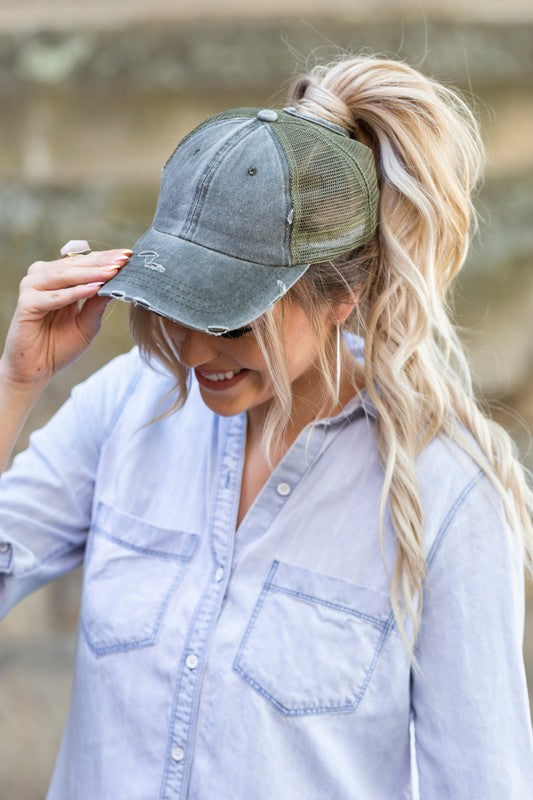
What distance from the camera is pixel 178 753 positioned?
1.12 meters

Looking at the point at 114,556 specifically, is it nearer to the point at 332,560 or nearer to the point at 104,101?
the point at 332,560

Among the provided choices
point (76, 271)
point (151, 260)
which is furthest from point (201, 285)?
point (76, 271)

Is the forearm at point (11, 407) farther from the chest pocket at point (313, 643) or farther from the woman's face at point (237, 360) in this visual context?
the chest pocket at point (313, 643)

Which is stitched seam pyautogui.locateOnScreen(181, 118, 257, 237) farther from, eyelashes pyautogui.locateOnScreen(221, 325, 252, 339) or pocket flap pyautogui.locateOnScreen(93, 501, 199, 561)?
pocket flap pyautogui.locateOnScreen(93, 501, 199, 561)

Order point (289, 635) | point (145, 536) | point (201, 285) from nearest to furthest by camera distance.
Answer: point (201, 285) < point (289, 635) < point (145, 536)

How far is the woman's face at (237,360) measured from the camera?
3.51ft

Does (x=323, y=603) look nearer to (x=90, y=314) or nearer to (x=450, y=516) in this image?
(x=450, y=516)

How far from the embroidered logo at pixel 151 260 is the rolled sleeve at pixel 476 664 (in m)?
0.39

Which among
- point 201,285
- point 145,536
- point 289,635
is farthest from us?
point 145,536

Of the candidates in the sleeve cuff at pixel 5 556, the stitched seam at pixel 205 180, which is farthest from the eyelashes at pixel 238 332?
the sleeve cuff at pixel 5 556

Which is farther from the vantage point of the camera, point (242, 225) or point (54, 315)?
point (54, 315)

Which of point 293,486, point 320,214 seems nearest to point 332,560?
point 293,486

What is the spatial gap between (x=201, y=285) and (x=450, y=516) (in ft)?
1.15

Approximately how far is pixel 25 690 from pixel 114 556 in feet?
4.84
